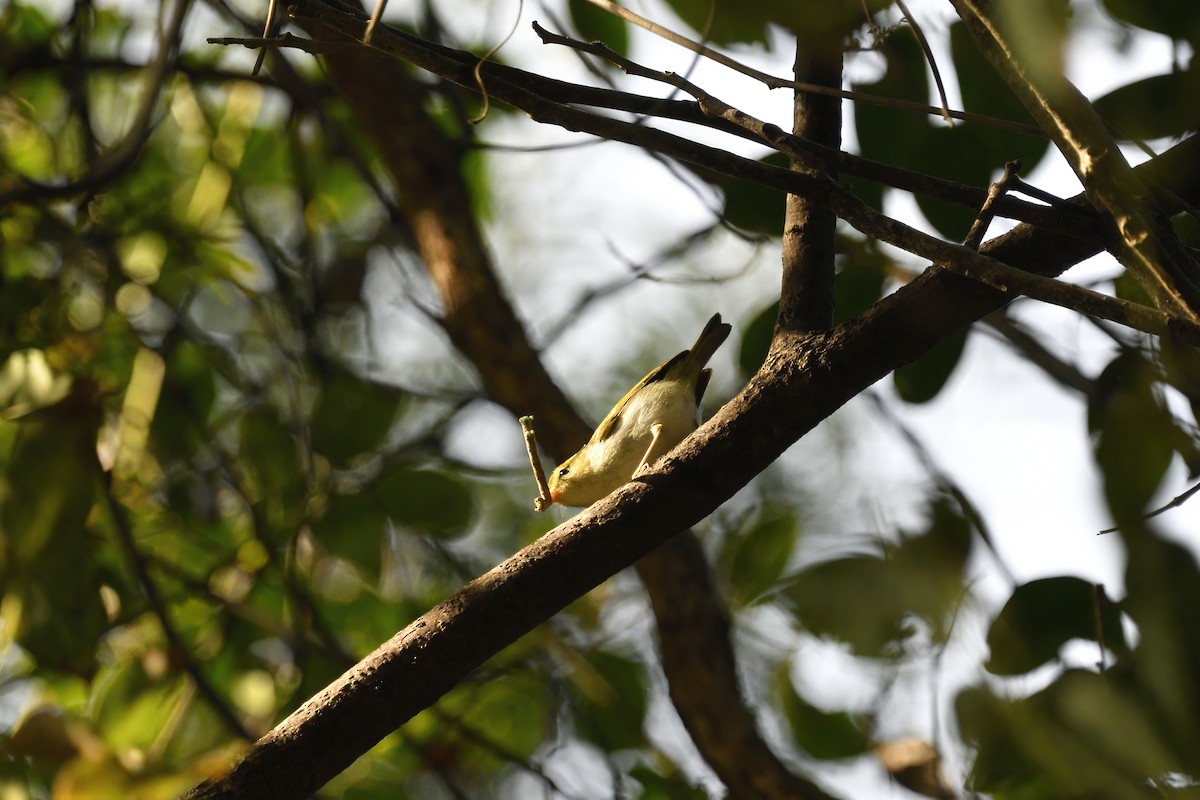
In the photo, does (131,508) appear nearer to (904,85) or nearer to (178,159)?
(178,159)

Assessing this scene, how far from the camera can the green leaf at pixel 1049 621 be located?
47.5 inches

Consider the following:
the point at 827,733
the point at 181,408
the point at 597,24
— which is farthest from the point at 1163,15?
the point at 181,408

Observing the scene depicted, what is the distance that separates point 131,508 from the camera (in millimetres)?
2473

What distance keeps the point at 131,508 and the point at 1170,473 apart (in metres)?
2.18

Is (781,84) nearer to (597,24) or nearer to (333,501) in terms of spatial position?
(597,24)

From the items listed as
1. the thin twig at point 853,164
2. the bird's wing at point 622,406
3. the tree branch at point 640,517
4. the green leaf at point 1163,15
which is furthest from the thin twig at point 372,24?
the green leaf at point 1163,15

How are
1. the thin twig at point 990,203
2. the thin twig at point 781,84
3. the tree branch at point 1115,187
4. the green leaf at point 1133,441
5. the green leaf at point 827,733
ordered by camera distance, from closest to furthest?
the tree branch at point 1115,187, the thin twig at point 990,203, the thin twig at point 781,84, the green leaf at point 1133,441, the green leaf at point 827,733

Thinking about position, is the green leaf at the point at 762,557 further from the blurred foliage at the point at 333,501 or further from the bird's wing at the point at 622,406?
the bird's wing at the point at 622,406

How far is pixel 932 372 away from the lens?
1.42 meters

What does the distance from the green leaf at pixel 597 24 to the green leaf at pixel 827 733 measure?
3.72ft

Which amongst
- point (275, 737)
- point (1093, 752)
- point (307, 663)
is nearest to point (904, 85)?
point (1093, 752)

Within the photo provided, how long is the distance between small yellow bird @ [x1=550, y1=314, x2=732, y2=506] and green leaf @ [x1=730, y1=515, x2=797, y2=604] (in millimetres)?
344

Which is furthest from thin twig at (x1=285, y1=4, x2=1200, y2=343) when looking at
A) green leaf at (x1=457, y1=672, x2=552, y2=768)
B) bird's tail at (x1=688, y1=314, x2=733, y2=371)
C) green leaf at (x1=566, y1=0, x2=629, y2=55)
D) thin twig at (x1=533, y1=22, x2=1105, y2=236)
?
green leaf at (x1=457, y1=672, x2=552, y2=768)

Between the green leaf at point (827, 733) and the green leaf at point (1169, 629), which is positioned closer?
the green leaf at point (1169, 629)
